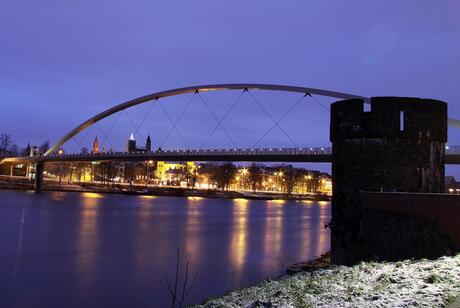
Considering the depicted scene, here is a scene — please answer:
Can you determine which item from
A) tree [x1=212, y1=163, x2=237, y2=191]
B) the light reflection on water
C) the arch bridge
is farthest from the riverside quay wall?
tree [x1=212, y1=163, x2=237, y2=191]

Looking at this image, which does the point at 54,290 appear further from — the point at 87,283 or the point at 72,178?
the point at 72,178

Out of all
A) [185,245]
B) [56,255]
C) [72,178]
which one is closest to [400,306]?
[56,255]

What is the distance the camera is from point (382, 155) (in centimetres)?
1388

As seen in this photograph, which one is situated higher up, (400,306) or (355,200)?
(355,200)

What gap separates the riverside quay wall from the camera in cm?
1204

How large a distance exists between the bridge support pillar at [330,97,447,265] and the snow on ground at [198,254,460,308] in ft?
12.6

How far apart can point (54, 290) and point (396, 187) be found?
979cm

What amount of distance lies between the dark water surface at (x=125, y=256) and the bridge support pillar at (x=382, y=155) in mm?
3896

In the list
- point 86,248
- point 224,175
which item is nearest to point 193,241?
point 86,248

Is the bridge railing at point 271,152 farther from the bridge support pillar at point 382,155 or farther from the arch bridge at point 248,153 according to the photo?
the bridge support pillar at point 382,155

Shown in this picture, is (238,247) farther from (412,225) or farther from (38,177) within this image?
(38,177)

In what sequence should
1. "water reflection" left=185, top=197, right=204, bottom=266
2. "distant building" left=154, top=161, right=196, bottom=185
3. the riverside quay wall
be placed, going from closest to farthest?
the riverside quay wall
"water reflection" left=185, top=197, right=204, bottom=266
"distant building" left=154, top=161, right=196, bottom=185

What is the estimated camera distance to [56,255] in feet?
68.1

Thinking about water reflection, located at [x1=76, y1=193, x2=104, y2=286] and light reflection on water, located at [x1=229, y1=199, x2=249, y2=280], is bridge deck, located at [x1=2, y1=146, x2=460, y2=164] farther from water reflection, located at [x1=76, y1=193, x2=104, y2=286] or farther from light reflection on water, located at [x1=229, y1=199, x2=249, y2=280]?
water reflection, located at [x1=76, y1=193, x2=104, y2=286]
